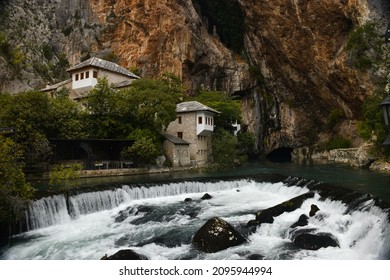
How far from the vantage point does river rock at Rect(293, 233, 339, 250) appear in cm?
1074

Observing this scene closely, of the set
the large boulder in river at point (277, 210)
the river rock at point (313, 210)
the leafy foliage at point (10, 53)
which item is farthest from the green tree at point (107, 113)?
the leafy foliage at point (10, 53)

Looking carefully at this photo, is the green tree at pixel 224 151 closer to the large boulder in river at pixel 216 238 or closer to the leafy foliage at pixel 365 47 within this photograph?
the leafy foliage at pixel 365 47

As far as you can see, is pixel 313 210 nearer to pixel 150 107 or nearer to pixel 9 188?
pixel 9 188

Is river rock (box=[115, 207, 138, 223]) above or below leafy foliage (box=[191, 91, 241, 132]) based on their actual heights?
below

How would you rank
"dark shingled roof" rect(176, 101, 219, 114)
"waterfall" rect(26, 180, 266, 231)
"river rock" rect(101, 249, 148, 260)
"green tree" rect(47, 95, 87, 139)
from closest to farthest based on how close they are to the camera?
"river rock" rect(101, 249, 148, 260)
"waterfall" rect(26, 180, 266, 231)
"green tree" rect(47, 95, 87, 139)
"dark shingled roof" rect(176, 101, 219, 114)

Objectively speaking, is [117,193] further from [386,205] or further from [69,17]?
[69,17]

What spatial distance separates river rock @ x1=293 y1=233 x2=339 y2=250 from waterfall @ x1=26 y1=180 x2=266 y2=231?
974 centimetres

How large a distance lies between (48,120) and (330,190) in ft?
71.3

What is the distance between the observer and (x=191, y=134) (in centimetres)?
3494

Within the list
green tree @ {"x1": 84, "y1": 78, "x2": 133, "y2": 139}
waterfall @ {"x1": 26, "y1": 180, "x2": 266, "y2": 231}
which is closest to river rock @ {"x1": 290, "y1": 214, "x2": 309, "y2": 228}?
waterfall @ {"x1": 26, "y1": 180, "x2": 266, "y2": 231}

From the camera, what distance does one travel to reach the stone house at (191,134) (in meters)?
32.8

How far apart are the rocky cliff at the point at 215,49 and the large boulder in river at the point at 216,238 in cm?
3437

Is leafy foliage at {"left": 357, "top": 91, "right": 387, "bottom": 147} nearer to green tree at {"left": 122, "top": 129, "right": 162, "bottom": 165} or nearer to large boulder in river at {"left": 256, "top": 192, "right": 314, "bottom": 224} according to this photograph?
large boulder in river at {"left": 256, "top": 192, "right": 314, "bottom": 224}

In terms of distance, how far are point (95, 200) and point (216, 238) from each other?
27.8 ft
